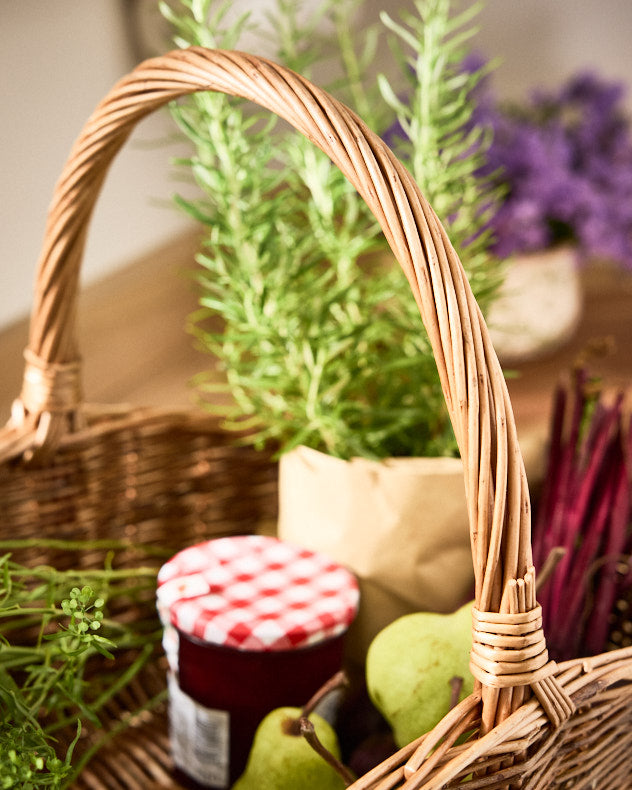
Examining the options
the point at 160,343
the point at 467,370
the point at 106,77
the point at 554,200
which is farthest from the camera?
the point at 106,77

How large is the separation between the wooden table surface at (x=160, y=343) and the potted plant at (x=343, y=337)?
0.36 m

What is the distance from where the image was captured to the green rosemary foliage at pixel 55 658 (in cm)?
41

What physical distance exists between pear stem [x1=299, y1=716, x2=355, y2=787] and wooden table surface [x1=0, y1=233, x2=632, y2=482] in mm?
606

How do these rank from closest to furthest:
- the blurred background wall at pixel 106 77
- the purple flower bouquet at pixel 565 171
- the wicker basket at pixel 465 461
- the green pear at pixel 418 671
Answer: the wicker basket at pixel 465 461 < the green pear at pixel 418 671 < the purple flower bouquet at pixel 565 171 < the blurred background wall at pixel 106 77

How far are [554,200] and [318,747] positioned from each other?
0.82m

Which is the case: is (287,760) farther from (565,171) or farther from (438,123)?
(565,171)

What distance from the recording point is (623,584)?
2.06ft

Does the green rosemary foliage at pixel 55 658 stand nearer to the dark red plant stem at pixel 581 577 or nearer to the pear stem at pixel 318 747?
the pear stem at pixel 318 747

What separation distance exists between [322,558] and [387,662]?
0.13 meters

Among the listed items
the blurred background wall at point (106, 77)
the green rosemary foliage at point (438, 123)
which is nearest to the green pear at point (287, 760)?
the green rosemary foliage at point (438, 123)

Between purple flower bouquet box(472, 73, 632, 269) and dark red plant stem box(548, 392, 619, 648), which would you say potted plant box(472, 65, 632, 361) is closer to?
purple flower bouquet box(472, 73, 632, 269)

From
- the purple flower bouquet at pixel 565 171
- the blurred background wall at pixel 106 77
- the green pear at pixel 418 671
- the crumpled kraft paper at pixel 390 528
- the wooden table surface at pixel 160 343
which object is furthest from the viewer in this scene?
the blurred background wall at pixel 106 77

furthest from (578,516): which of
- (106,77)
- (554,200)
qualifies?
(106,77)

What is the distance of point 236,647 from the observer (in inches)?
21.5
